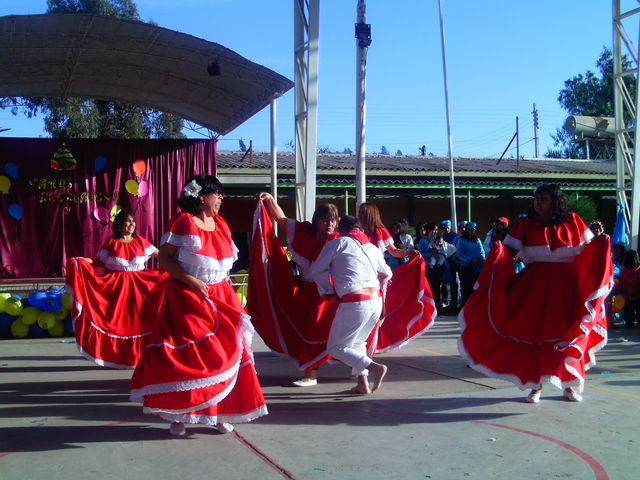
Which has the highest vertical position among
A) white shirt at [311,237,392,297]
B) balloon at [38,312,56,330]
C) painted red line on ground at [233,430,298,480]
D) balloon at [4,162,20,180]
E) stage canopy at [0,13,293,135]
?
stage canopy at [0,13,293,135]

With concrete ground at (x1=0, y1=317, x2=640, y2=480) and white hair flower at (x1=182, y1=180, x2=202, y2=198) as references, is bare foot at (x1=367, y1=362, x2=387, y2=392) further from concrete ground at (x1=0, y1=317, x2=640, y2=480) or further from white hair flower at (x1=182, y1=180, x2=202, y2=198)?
white hair flower at (x1=182, y1=180, x2=202, y2=198)

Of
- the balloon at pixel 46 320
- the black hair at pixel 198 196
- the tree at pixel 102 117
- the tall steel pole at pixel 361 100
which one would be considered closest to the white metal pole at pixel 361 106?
the tall steel pole at pixel 361 100

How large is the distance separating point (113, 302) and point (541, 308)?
173 inches

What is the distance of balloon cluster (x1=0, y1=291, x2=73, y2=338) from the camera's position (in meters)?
10.8

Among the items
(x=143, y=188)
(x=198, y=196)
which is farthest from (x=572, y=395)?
(x=143, y=188)

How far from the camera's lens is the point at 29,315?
10.8 m

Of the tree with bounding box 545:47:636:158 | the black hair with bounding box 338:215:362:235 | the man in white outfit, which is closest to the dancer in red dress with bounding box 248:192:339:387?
the black hair with bounding box 338:215:362:235

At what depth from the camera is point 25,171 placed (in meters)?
13.1

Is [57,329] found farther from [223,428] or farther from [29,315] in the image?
[223,428]

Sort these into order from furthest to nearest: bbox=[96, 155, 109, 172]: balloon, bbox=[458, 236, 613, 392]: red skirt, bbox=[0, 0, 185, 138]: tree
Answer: bbox=[0, 0, 185, 138]: tree < bbox=[96, 155, 109, 172]: balloon < bbox=[458, 236, 613, 392]: red skirt

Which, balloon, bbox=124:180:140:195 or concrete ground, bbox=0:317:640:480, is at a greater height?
balloon, bbox=124:180:140:195

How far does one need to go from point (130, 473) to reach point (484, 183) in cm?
1824

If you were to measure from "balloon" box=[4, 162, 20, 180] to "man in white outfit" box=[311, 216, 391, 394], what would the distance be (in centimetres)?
882

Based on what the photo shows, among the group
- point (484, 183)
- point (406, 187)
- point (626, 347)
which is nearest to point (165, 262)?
point (626, 347)
